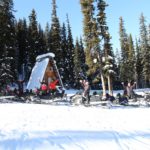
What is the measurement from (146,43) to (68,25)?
1514 centimetres

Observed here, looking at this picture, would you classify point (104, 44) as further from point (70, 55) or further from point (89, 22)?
point (70, 55)

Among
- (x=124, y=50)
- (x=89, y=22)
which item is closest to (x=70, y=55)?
(x=124, y=50)

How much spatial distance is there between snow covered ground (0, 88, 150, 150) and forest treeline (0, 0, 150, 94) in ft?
83.7

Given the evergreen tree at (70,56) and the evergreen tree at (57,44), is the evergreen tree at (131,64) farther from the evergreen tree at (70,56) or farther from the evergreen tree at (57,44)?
the evergreen tree at (57,44)

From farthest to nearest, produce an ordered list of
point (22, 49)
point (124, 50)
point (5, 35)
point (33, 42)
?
point (124, 50) < point (22, 49) < point (33, 42) < point (5, 35)

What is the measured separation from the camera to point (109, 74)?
148ft

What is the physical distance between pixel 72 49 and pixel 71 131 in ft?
180

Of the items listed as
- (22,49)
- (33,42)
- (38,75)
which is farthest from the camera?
(22,49)

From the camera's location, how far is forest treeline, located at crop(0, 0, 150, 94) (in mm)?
44219

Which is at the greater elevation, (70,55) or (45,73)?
(70,55)

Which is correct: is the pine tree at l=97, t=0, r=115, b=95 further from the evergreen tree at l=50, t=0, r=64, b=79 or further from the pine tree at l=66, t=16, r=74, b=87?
the pine tree at l=66, t=16, r=74, b=87

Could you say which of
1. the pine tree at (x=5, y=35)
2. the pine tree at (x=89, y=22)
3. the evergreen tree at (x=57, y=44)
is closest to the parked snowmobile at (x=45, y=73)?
the pine tree at (x=5, y=35)

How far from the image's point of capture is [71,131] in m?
12.8

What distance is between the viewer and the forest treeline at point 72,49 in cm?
4422
